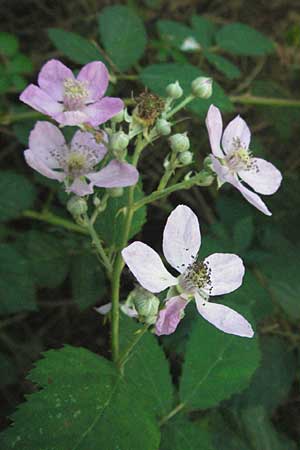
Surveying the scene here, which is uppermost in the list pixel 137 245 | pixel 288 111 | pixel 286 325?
pixel 137 245

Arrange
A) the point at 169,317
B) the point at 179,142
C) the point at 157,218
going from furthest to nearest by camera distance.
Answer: the point at 157,218, the point at 179,142, the point at 169,317

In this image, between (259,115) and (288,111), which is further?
(259,115)

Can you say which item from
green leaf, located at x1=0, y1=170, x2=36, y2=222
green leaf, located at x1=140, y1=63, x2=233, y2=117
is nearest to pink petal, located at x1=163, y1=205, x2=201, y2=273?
green leaf, located at x1=140, y1=63, x2=233, y2=117

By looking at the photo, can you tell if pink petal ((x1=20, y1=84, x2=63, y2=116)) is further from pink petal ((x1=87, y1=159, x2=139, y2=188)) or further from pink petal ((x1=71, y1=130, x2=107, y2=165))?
pink petal ((x1=87, y1=159, x2=139, y2=188))

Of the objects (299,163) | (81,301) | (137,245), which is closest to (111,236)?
(137,245)

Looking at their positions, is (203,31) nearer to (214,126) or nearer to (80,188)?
(214,126)

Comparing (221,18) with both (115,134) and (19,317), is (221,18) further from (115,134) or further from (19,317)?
(115,134)

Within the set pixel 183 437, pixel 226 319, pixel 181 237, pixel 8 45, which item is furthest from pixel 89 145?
pixel 8 45
